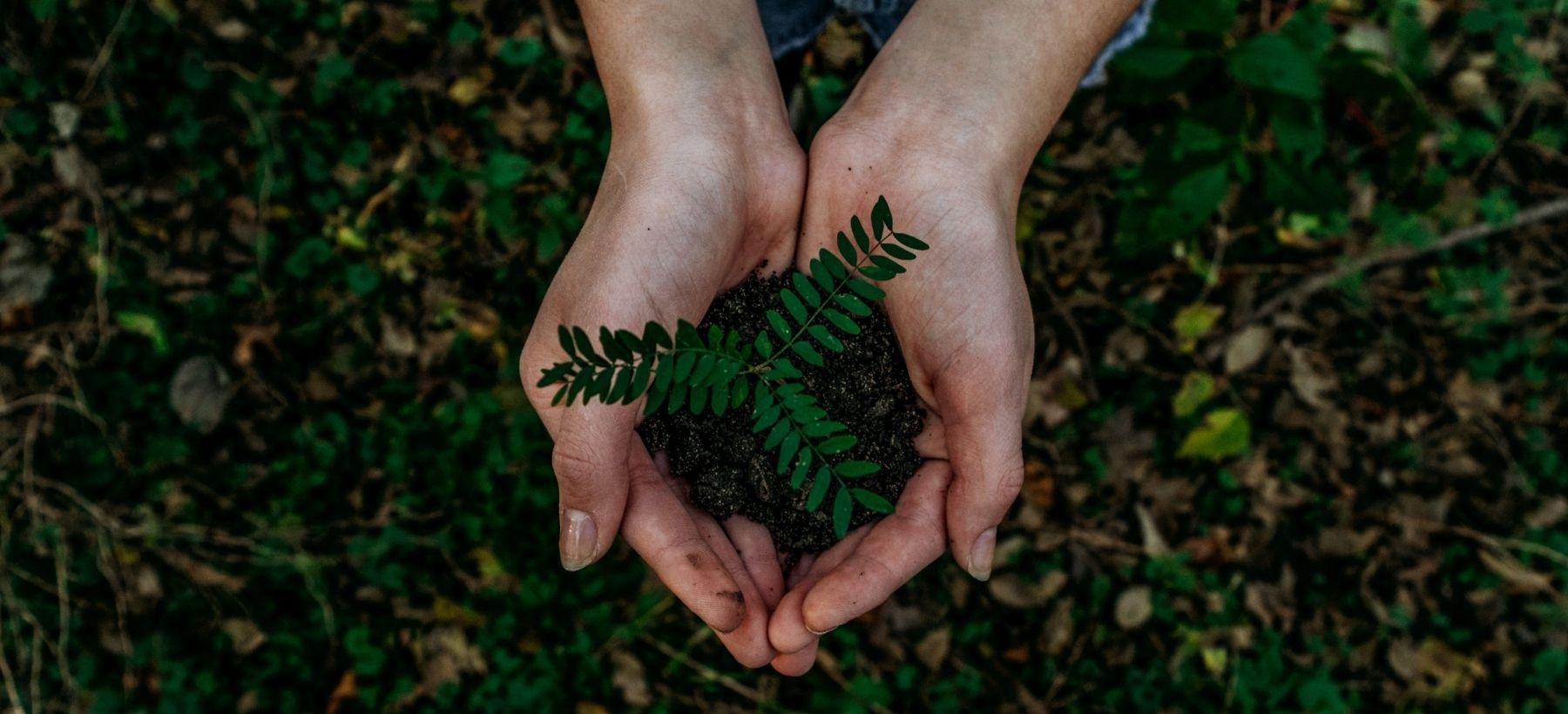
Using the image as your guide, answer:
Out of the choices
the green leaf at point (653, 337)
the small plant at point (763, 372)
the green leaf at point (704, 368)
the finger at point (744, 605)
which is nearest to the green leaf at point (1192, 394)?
the finger at point (744, 605)

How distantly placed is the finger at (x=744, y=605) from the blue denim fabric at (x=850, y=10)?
1.52 m

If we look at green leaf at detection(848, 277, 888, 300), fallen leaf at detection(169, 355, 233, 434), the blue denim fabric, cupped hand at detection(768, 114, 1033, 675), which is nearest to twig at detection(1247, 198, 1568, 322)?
the blue denim fabric

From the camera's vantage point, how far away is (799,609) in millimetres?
2432

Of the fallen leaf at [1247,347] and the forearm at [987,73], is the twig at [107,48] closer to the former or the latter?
the forearm at [987,73]

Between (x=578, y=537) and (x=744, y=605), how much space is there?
418 mm

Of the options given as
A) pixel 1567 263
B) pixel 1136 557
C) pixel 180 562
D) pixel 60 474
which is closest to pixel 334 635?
pixel 180 562

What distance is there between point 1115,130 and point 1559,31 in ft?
5.66

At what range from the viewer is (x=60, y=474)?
12.4 feet

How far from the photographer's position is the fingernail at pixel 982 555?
254 cm

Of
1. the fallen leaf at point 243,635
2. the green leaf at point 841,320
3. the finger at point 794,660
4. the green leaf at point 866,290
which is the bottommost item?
the fallen leaf at point 243,635

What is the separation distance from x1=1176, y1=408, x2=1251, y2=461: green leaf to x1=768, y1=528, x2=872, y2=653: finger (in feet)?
5.80

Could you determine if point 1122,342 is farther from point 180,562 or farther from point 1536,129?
point 180,562

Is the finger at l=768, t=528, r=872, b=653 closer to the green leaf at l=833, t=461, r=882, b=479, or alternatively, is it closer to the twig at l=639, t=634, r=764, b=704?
the green leaf at l=833, t=461, r=882, b=479

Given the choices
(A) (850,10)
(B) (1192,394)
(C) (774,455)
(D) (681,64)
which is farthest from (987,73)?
(B) (1192,394)
